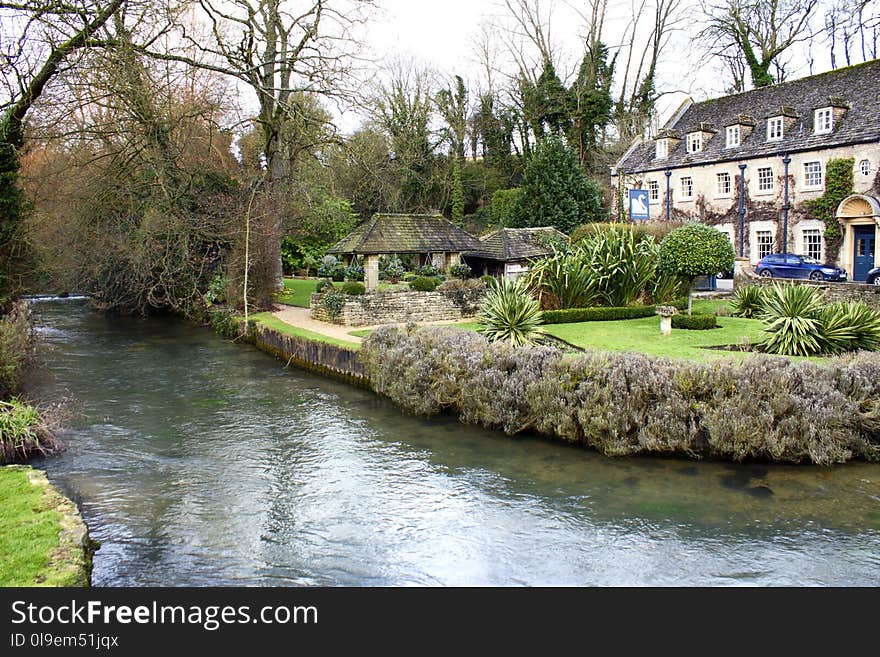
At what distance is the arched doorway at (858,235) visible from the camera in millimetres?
26031

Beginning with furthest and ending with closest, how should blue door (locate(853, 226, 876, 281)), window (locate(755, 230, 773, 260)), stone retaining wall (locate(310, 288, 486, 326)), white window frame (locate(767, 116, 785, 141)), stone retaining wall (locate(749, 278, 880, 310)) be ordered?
window (locate(755, 230, 773, 260)) → white window frame (locate(767, 116, 785, 141)) → blue door (locate(853, 226, 876, 281)) → stone retaining wall (locate(310, 288, 486, 326)) → stone retaining wall (locate(749, 278, 880, 310))

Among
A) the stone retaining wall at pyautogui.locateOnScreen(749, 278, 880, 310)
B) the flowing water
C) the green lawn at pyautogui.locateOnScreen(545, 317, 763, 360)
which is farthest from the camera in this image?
the stone retaining wall at pyautogui.locateOnScreen(749, 278, 880, 310)

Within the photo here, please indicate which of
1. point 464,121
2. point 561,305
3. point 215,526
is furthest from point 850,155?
point 215,526

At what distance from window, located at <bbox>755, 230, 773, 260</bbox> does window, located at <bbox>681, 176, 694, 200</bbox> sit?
3898 mm

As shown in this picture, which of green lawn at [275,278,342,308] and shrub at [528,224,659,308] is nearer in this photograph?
shrub at [528,224,659,308]

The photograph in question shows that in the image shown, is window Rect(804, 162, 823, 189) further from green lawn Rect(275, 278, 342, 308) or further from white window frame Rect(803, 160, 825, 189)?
green lawn Rect(275, 278, 342, 308)

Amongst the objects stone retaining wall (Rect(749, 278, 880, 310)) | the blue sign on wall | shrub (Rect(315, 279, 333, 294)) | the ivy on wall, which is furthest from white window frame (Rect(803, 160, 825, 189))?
shrub (Rect(315, 279, 333, 294))

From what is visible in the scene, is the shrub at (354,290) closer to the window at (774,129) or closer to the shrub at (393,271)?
the shrub at (393,271)

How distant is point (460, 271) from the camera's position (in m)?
24.2

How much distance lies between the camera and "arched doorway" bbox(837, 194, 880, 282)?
85.4 feet

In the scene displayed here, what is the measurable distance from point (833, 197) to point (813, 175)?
1.45m

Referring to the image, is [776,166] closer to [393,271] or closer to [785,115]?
[785,115]

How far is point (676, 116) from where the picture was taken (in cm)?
3638

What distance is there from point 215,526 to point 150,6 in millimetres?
10349
